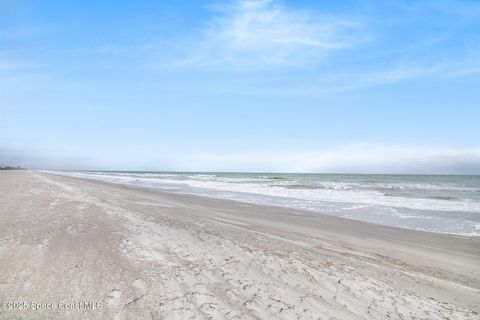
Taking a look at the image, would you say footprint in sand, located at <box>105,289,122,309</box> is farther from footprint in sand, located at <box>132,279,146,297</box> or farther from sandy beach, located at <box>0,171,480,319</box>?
footprint in sand, located at <box>132,279,146,297</box>

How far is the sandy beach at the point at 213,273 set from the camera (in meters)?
4.73

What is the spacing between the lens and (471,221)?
1577 cm

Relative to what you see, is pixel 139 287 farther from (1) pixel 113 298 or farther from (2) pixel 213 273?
(2) pixel 213 273

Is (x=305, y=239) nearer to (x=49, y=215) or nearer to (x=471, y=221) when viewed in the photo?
(x=49, y=215)

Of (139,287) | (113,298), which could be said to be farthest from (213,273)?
(113,298)

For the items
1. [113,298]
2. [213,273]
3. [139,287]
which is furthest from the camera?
[213,273]

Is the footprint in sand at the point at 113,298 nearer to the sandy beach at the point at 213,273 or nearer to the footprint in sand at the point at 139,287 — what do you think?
the sandy beach at the point at 213,273

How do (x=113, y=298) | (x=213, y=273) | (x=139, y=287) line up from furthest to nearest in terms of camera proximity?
(x=213, y=273) < (x=139, y=287) < (x=113, y=298)

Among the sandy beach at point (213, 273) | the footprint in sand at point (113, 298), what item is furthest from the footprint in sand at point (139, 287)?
the footprint in sand at point (113, 298)

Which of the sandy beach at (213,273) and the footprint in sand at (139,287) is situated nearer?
the sandy beach at (213,273)

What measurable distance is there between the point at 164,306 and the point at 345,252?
5182 mm

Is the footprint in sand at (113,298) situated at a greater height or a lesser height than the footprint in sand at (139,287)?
lesser

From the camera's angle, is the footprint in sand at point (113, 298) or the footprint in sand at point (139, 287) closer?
the footprint in sand at point (113, 298)

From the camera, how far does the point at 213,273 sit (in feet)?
19.6
